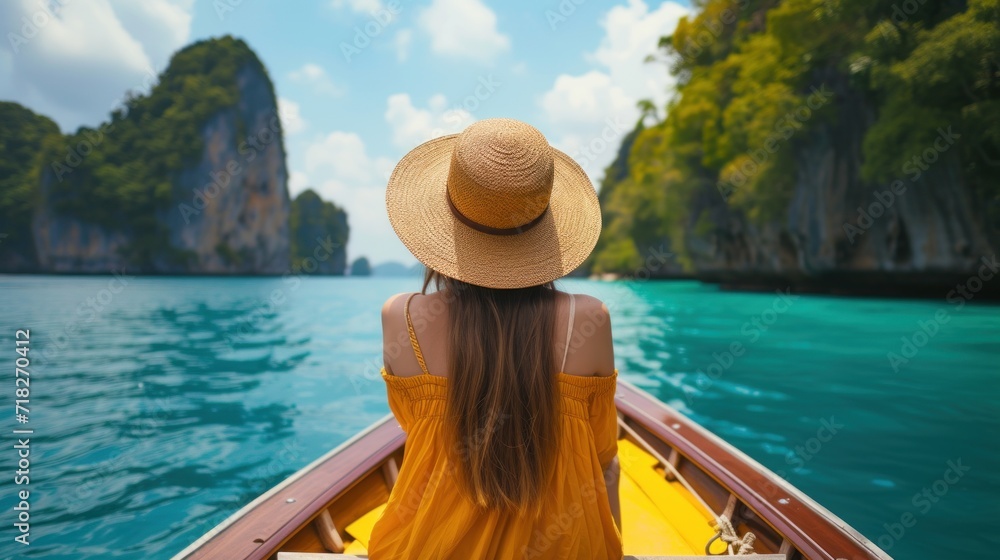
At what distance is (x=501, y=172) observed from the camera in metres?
1.22

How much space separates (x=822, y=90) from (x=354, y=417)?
17071 mm

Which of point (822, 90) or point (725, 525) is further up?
point (822, 90)

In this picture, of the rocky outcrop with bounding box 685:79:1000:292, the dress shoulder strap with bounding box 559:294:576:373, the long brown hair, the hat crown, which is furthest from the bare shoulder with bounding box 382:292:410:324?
the rocky outcrop with bounding box 685:79:1000:292

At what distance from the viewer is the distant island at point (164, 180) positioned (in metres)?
52.3

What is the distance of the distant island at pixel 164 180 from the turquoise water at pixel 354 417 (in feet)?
167

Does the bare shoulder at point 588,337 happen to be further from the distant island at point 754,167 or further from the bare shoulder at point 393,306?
the distant island at point 754,167

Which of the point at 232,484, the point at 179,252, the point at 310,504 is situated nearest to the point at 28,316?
the point at 232,484

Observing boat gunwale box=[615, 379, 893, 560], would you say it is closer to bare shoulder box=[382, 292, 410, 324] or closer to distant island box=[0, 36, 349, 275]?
bare shoulder box=[382, 292, 410, 324]

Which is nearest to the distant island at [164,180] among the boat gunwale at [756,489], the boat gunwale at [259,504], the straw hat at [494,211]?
the boat gunwale at [259,504]

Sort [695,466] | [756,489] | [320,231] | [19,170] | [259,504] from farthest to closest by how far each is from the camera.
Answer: [320,231] < [19,170] < [695,466] < [756,489] < [259,504]

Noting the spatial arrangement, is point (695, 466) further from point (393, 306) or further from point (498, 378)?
point (393, 306)

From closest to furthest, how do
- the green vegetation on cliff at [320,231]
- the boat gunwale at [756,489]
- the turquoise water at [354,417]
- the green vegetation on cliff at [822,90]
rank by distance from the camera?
the boat gunwale at [756,489]
the turquoise water at [354,417]
the green vegetation on cliff at [822,90]
the green vegetation on cliff at [320,231]

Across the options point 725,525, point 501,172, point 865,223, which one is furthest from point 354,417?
point 865,223

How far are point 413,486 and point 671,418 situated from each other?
2488mm
